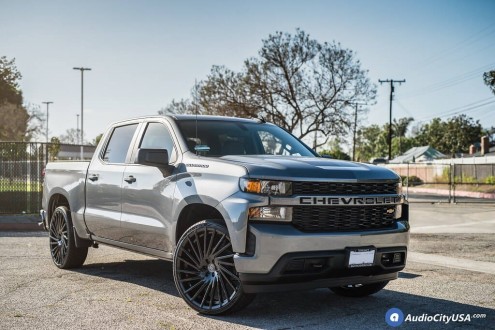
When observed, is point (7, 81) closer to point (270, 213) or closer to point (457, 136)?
point (270, 213)

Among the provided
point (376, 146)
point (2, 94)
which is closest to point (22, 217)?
point (2, 94)

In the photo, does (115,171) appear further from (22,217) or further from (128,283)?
(22,217)

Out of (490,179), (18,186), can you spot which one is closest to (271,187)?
(18,186)

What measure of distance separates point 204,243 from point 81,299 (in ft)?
5.32

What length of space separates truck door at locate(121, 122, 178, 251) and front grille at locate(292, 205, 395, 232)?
1.47m

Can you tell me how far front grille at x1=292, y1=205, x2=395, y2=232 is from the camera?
5593 mm

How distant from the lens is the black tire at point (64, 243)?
8531 mm

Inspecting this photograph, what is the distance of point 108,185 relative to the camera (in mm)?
7617

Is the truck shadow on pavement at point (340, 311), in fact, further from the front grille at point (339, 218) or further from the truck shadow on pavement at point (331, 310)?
the front grille at point (339, 218)

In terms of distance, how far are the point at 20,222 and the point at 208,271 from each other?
10629 millimetres

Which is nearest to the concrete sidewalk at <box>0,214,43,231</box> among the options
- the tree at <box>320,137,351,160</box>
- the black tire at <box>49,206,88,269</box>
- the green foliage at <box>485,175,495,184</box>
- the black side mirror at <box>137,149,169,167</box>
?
the black tire at <box>49,206,88,269</box>

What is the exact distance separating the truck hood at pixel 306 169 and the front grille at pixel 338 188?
2.0 inches

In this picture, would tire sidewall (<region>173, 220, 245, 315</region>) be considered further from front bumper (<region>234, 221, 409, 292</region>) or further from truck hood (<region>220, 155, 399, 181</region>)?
truck hood (<region>220, 155, 399, 181</region>)

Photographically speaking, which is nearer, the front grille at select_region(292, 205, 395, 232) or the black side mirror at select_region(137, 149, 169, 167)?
the front grille at select_region(292, 205, 395, 232)
